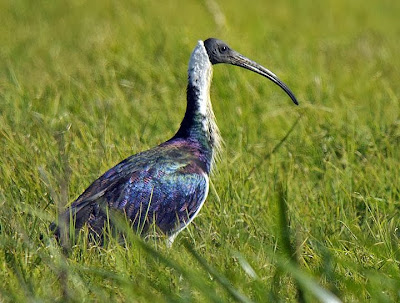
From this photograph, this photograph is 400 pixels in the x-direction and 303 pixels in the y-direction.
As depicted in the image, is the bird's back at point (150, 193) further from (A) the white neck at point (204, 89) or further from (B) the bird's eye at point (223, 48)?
(B) the bird's eye at point (223, 48)

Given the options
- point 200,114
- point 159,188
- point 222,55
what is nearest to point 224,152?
point 200,114

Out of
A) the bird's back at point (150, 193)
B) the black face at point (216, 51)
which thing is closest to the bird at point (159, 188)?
the bird's back at point (150, 193)

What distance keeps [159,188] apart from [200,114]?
0.66 meters

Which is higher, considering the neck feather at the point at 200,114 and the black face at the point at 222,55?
the black face at the point at 222,55

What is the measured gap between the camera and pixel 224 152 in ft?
18.8

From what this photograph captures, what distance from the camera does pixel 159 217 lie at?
4.94 m

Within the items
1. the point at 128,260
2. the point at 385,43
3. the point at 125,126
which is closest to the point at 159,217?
the point at 128,260

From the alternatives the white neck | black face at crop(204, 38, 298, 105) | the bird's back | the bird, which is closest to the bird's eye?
black face at crop(204, 38, 298, 105)

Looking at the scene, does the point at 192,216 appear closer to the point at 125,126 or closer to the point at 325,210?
the point at 325,210

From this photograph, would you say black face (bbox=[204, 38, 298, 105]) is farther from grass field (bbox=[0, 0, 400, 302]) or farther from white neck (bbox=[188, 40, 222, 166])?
grass field (bbox=[0, 0, 400, 302])

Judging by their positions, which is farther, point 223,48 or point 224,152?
point 223,48

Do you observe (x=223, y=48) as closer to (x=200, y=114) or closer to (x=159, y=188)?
(x=200, y=114)

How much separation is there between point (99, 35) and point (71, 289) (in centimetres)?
592

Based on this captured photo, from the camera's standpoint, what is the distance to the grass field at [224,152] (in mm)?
3748
